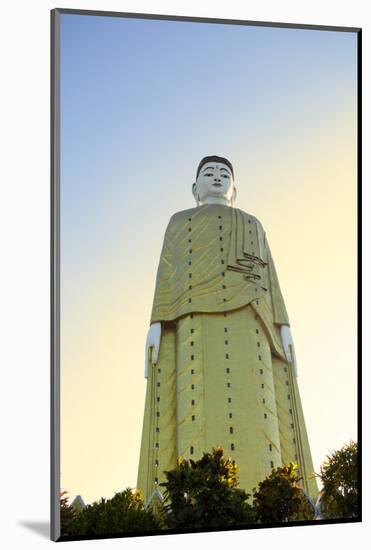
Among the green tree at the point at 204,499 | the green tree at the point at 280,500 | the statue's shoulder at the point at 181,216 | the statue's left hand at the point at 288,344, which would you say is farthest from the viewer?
the statue's left hand at the point at 288,344

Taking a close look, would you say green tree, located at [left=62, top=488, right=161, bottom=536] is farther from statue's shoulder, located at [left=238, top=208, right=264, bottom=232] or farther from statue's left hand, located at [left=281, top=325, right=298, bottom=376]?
statue's shoulder, located at [left=238, top=208, right=264, bottom=232]

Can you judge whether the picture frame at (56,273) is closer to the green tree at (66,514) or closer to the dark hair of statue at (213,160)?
the green tree at (66,514)

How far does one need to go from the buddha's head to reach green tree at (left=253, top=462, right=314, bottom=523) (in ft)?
14.8

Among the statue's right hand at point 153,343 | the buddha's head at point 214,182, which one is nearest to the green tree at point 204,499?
the statue's right hand at point 153,343

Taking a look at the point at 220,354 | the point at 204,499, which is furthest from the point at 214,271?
the point at 204,499

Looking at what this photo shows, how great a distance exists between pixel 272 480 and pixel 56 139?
583 cm

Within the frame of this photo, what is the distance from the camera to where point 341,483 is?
66.3 feet

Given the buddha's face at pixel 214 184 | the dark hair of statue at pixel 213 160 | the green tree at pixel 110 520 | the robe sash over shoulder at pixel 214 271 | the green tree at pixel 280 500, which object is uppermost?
the dark hair of statue at pixel 213 160

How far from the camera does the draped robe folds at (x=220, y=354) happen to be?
20.8m

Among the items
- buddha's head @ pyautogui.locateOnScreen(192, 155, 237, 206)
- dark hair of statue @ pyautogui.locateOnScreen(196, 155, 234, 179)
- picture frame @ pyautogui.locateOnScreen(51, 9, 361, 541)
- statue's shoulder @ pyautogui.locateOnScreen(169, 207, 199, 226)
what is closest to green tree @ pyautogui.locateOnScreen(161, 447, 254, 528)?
picture frame @ pyautogui.locateOnScreen(51, 9, 361, 541)

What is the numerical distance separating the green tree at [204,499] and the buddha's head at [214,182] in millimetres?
4509

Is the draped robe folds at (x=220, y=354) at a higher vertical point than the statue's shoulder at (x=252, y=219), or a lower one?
lower

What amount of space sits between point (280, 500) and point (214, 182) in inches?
199

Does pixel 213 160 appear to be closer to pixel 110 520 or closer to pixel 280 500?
pixel 280 500
